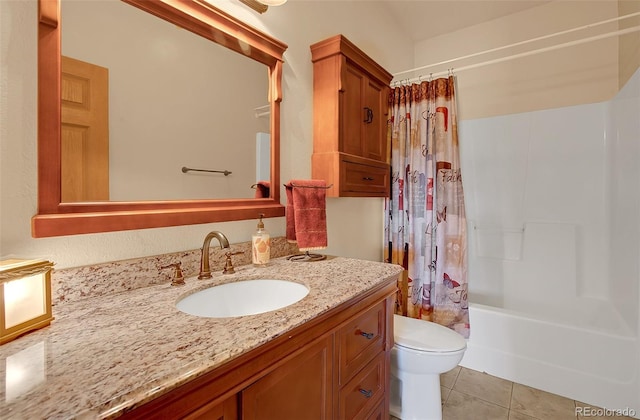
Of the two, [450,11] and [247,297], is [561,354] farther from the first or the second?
[450,11]

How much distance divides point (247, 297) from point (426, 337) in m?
0.96

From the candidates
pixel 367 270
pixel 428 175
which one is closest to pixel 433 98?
pixel 428 175

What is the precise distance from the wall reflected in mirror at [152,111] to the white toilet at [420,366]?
3.49 feet

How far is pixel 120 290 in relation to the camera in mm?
849

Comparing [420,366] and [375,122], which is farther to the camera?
[375,122]

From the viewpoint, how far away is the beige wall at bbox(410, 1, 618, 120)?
2119 millimetres

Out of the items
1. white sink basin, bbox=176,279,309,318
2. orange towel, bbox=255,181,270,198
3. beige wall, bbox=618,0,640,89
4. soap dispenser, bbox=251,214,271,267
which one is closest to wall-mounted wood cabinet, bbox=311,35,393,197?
orange towel, bbox=255,181,270,198

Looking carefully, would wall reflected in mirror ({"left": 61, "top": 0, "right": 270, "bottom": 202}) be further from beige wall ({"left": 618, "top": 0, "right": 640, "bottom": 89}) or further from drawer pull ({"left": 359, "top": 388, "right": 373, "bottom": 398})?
beige wall ({"left": 618, "top": 0, "right": 640, "bottom": 89})

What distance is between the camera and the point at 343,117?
1.55m

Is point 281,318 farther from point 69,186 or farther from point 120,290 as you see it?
point 69,186

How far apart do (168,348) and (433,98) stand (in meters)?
1.99

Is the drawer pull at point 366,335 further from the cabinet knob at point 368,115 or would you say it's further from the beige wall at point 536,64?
the beige wall at point 536,64
